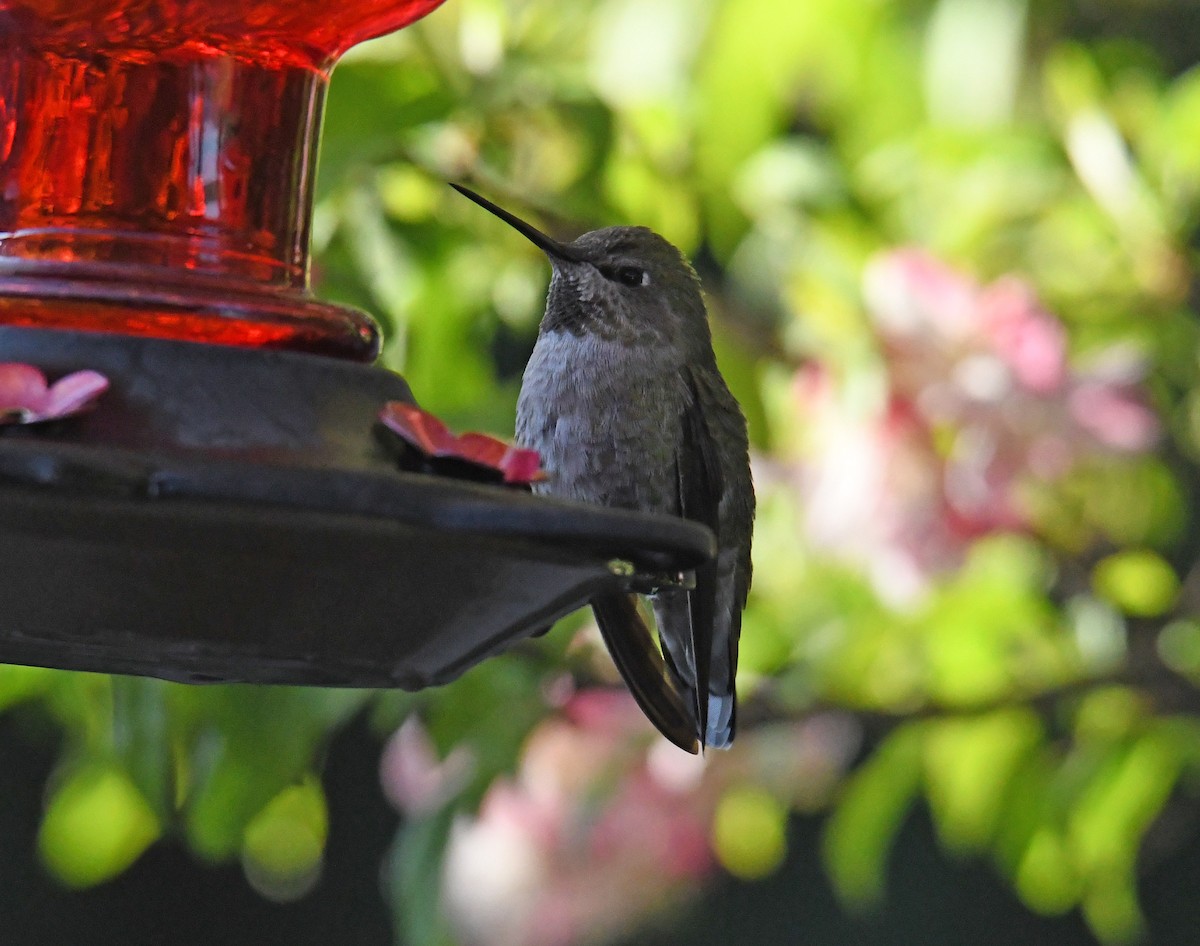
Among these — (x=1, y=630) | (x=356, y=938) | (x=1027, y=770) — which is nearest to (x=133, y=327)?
(x=1, y=630)

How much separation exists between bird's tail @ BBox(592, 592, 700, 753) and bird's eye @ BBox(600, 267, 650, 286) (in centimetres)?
82

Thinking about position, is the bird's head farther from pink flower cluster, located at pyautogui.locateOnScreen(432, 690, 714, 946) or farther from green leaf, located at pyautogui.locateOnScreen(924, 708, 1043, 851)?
pink flower cluster, located at pyautogui.locateOnScreen(432, 690, 714, 946)

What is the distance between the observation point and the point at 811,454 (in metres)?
3.21

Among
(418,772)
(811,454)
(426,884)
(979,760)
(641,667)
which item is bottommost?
(418,772)

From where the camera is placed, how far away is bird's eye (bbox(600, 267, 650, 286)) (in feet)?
7.36

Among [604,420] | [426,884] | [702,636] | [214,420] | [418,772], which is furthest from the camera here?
Answer: [418,772]

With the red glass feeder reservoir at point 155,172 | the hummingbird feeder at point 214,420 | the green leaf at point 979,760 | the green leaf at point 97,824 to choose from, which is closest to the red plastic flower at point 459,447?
the hummingbird feeder at point 214,420

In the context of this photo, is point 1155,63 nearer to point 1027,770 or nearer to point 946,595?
point 946,595

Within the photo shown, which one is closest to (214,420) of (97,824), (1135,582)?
(97,824)

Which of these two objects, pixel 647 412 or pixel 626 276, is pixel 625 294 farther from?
pixel 647 412

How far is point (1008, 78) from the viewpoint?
2.72m

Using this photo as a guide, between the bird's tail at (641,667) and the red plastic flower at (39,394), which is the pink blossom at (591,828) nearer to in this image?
the bird's tail at (641,667)

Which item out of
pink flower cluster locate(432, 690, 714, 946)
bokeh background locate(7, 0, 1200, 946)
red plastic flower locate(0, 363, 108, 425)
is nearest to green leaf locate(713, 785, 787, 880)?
bokeh background locate(7, 0, 1200, 946)

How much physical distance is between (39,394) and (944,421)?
230 cm
